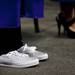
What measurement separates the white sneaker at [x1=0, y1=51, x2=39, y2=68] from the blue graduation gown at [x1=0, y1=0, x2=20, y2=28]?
0.80 feet

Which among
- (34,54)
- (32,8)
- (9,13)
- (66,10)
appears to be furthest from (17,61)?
(66,10)

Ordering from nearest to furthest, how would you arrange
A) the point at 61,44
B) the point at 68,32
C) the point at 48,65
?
1. the point at 48,65
2. the point at 61,44
3. the point at 68,32

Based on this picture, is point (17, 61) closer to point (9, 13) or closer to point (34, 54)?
point (34, 54)

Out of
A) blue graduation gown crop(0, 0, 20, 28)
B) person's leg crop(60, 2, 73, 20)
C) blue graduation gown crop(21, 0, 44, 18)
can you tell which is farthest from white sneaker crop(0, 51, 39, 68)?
person's leg crop(60, 2, 73, 20)

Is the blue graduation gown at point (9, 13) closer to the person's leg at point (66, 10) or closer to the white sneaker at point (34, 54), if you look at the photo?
the white sneaker at point (34, 54)

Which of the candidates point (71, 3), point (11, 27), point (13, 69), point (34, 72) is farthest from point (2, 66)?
point (71, 3)

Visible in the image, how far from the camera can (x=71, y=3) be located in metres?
2.45

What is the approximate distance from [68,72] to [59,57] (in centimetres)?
31

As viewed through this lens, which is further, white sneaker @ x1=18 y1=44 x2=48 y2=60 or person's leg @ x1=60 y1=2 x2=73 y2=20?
person's leg @ x1=60 y1=2 x2=73 y2=20

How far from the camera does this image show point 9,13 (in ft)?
5.19

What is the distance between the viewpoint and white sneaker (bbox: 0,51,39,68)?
1.38m

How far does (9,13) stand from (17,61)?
13.7 inches

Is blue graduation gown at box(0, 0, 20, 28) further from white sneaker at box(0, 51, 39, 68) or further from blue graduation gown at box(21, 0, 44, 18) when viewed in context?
blue graduation gown at box(21, 0, 44, 18)

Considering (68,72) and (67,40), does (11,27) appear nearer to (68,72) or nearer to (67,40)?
(68,72)
